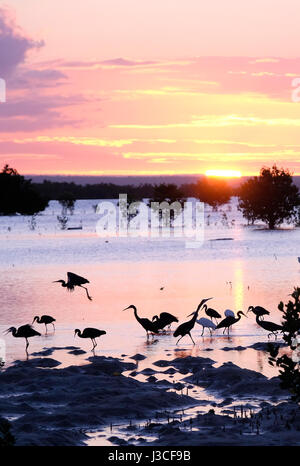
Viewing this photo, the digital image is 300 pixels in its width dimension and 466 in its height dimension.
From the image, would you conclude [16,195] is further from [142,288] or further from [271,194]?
[271,194]

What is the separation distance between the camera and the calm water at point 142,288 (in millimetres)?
16656

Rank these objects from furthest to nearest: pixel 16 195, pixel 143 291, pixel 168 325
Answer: pixel 143 291
pixel 168 325
pixel 16 195

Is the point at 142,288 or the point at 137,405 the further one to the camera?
the point at 142,288

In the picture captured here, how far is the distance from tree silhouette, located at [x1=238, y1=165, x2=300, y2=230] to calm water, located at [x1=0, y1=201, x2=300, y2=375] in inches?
832

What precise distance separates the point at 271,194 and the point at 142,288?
47.5m

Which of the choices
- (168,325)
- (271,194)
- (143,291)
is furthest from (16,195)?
(271,194)

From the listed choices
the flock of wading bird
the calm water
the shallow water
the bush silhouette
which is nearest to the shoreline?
the shallow water

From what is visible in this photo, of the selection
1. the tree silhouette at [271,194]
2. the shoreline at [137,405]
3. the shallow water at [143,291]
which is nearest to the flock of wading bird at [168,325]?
the shallow water at [143,291]

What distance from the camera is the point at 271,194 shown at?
2859 inches

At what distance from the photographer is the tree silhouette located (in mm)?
72750

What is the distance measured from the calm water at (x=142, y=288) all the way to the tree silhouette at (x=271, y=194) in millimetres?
21130

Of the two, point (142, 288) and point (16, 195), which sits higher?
point (16, 195)

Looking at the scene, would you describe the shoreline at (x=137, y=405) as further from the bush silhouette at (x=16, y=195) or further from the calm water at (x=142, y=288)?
the bush silhouette at (x=16, y=195)
